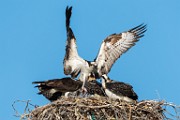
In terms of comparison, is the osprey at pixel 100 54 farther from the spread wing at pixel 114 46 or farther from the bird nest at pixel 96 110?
the bird nest at pixel 96 110

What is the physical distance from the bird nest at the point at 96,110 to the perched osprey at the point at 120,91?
2.27 ft

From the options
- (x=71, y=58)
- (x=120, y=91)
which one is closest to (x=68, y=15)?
(x=71, y=58)

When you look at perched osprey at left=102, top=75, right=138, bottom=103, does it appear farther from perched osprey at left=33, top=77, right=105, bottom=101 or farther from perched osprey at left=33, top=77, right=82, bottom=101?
perched osprey at left=33, top=77, right=82, bottom=101

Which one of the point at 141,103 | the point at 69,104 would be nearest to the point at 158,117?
the point at 141,103

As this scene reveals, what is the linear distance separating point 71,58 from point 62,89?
129cm

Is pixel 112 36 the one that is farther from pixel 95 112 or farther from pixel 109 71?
pixel 95 112

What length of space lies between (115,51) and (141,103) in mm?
3069

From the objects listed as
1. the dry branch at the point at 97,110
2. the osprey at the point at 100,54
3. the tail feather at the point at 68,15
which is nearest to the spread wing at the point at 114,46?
the osprey at the point at 100,54

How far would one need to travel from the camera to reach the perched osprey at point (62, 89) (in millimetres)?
13648

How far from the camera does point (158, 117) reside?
12.4 metres

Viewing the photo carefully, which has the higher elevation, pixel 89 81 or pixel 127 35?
pixel 127 35

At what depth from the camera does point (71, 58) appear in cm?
1484

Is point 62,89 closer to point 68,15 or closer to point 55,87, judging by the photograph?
point 55,87

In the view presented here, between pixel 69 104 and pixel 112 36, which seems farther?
pixel 112 36
